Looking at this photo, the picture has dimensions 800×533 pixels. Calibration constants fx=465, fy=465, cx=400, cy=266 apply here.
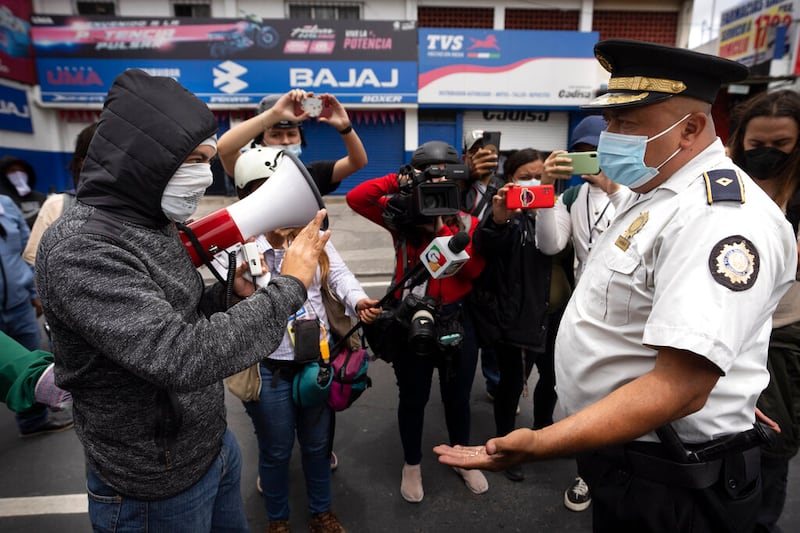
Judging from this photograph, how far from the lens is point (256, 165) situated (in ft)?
6.31

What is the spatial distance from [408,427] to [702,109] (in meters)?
Answer: 2.02

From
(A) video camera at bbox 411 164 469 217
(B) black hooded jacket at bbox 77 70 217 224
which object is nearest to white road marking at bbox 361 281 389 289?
(A) video camera at bbox 411 164 469 217

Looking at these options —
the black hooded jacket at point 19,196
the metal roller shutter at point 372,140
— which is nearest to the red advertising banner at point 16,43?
the metal roller shutter at point 372,140

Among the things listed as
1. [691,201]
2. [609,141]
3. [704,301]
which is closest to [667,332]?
[704,301]

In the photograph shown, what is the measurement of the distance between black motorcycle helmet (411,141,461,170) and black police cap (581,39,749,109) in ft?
3.52

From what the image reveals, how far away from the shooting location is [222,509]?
63.4 inches

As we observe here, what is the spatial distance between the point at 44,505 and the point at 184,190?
95.7 inches

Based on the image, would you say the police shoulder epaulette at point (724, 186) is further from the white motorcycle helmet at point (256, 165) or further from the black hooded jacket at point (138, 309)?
the white motorcycle helmet at point (256, 165)

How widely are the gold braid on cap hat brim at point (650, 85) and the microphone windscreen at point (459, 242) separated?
0.80 m

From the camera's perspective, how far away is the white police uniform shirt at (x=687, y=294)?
1.00 m

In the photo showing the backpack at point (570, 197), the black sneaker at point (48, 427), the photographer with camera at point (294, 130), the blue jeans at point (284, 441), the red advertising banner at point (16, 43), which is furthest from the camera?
the red advertising banner at point (16, 43)

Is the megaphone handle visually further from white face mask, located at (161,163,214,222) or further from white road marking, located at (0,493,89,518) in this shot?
white road marking, located at (0,493,89,518)

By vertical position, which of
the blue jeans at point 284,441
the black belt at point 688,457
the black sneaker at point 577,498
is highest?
the black belt at point 688,457

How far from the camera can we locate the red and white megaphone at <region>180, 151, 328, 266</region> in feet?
4.69
